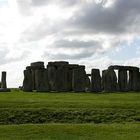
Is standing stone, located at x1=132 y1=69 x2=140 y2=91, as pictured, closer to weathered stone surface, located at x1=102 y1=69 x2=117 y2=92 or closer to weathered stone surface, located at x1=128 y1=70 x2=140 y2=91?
weathered stone surface, located at x1=128 y1=70 x2=140 y2=91

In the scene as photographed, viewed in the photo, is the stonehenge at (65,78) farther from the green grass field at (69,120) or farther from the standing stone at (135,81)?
the green grass field at (69,120)

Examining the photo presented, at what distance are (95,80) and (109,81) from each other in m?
2.00

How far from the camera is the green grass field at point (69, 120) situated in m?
21.6

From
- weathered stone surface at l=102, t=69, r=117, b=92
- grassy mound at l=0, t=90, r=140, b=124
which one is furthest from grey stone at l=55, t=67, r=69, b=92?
grassy mound at l=0, t=90, r=140, b=124

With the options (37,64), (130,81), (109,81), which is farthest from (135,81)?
(37,64)

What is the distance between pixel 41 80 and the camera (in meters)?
52.6

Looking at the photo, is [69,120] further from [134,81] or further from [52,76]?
[134,81]

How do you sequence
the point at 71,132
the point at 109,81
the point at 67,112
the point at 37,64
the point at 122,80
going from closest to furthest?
the point at 71,132 < the point at 67,112 < the point at 37,64 < the point at 109,81 < the point at 122,80

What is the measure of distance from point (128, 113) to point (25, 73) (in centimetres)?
2560

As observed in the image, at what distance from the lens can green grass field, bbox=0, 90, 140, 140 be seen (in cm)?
2161

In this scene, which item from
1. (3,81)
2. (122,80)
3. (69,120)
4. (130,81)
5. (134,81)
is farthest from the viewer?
(3,81)

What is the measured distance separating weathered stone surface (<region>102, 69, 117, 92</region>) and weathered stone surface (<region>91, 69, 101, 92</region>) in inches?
42.9

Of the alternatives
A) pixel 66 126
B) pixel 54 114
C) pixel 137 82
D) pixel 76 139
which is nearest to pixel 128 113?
pixel 54 114

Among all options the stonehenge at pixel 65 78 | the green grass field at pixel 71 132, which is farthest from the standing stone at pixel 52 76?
the green grass field at pixel 71 132
